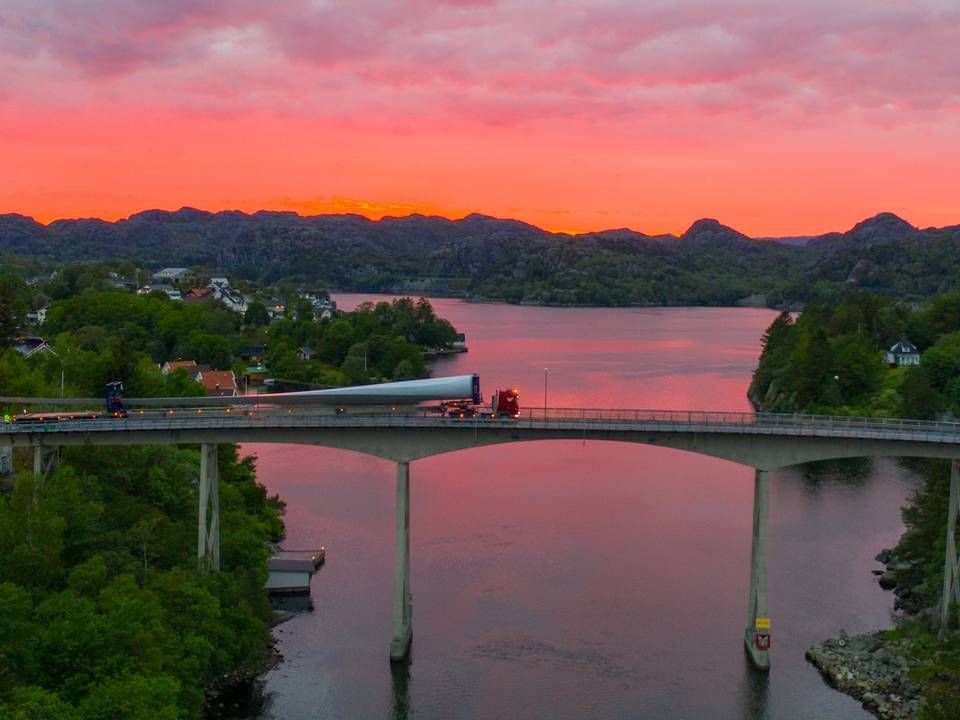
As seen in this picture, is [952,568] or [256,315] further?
[256,315]

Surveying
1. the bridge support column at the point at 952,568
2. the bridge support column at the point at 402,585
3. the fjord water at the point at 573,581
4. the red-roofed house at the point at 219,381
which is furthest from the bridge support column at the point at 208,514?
the red-roofed house at the point at 219,381

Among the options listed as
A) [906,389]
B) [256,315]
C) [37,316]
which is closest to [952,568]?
[906,389]

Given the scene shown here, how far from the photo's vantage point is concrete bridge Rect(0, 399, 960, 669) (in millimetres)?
45906

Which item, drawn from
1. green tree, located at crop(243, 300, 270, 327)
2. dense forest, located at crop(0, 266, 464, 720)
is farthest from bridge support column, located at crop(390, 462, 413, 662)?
green tree, located at crop(243, 300, 270, 327)

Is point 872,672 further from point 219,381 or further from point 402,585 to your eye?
point 219,381

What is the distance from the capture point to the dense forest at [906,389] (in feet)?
144

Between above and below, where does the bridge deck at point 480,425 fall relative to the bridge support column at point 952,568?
above

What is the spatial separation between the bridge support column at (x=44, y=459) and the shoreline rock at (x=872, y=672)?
36430 mm

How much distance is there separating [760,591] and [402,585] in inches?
650

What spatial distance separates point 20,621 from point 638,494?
49.7 meters

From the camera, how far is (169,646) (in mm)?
37438

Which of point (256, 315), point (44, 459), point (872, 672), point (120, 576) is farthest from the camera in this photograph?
point (256, 315)

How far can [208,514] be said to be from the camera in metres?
50.2

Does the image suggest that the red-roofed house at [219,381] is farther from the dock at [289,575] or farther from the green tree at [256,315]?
the green tree at [256,315]
